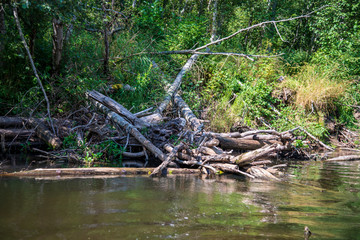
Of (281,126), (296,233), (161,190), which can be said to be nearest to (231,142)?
(281,126)

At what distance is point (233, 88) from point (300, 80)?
8.14 ft

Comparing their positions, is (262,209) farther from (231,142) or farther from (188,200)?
(231,142)

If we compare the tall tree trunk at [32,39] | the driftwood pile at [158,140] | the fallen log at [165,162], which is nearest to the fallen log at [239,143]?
the driftwood pile at [158,140]

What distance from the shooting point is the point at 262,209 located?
3.80 m

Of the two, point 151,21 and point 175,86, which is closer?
point 175,86

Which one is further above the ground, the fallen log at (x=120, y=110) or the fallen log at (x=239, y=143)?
the fallen log at (x=120, y=110)

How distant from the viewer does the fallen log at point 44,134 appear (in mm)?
6909

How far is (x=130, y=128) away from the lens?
23.2 ft

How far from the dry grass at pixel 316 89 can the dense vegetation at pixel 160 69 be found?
0.11 ft

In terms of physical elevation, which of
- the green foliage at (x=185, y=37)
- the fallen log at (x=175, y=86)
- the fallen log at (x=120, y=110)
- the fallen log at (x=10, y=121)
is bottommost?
the fallen log at (x=10, y=121)

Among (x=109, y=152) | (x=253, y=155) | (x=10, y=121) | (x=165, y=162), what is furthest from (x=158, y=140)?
(x=10, y=121)

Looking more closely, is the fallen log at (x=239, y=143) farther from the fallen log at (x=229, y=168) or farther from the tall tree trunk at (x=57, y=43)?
the tall tree trunk at (x=57, y=43)

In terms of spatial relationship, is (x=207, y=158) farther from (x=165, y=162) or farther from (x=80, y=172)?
(x=80, y=172)

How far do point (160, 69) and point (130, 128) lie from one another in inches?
142
